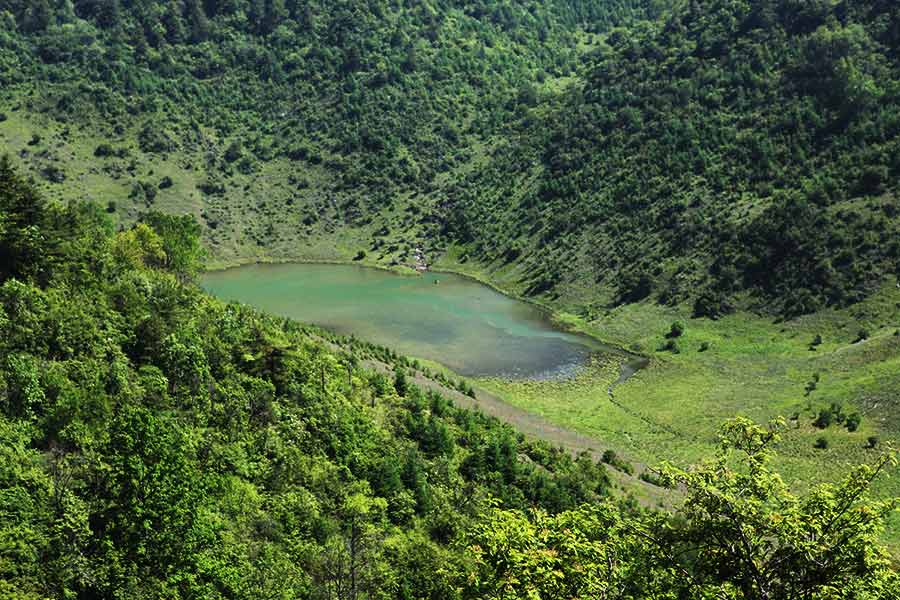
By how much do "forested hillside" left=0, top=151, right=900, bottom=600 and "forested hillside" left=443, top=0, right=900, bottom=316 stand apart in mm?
69718

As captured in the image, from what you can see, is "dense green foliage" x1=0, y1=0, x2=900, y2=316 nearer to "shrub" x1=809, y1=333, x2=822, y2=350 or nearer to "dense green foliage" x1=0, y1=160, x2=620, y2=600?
"shrub" x1=809, y1=333, x2=822, y2=350

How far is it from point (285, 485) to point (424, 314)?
86.1m

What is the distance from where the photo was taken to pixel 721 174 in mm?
152875

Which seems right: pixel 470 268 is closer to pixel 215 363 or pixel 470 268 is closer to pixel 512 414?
pixel 512 414

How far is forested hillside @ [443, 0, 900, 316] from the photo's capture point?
130 m

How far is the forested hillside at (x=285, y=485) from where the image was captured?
20.5m

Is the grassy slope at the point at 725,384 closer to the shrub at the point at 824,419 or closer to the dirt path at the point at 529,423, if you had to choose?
the shrub at the point at 824,419

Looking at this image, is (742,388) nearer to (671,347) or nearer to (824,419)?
(824,419)

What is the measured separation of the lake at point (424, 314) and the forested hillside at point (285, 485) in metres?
35.5

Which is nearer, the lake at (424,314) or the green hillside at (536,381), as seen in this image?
the green hillside at (536,381)

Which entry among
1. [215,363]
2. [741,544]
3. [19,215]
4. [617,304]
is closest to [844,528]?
[741,544]

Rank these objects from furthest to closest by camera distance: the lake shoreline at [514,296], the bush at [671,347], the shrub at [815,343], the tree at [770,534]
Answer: the lake shoreline at [514,296] < the bush at [671,347] < the shrub at [815,343] < the tree at [770,534]

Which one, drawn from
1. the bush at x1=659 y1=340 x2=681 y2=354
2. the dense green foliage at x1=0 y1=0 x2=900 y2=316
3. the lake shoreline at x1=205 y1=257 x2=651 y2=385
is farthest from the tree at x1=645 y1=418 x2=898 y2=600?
the dense green foliage at x1=0 y1=0 x2=900 y2=316

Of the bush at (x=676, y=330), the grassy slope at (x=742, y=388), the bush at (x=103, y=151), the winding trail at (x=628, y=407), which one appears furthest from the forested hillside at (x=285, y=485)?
the bush at (x=103, y=151)
